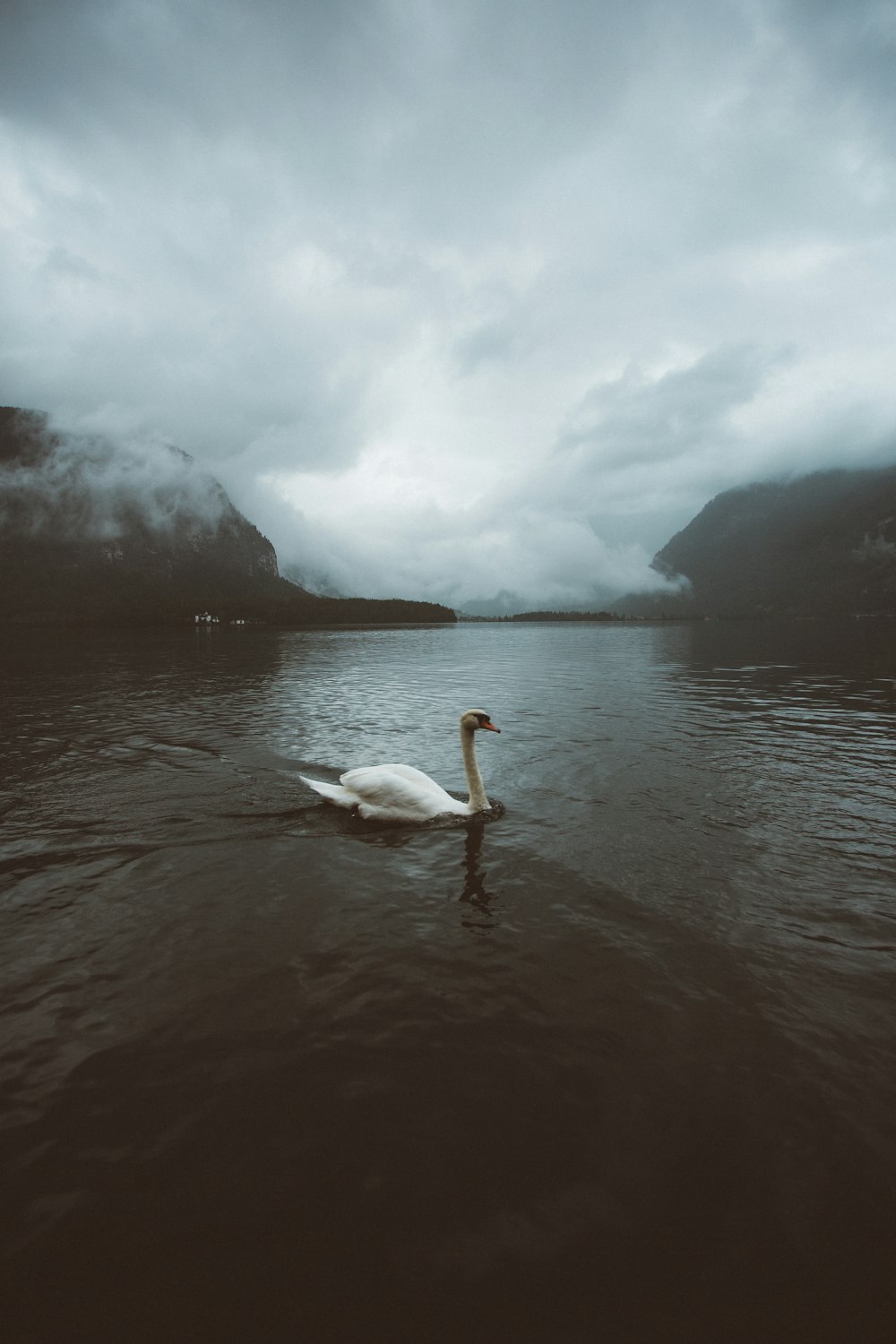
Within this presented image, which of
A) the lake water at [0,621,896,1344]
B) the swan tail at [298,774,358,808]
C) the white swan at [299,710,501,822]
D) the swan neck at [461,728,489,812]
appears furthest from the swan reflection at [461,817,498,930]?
the swan tail at [298,774,358,808]

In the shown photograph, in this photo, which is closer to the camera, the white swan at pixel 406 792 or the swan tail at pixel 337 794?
the white swan at pixel 406 792

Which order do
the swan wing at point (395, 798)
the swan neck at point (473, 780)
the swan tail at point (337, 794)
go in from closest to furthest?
the swan wing at point (395, 798), the swan neck at point (473, 780), the swan tail at point (337, 794)

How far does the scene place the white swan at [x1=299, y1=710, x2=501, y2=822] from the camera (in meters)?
12.1

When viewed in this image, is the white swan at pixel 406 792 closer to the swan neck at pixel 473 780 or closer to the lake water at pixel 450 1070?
the swan neck at pixel 473 780

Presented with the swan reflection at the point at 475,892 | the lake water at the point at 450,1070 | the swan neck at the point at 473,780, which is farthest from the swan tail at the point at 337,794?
the swan reflection at the point at 475,892

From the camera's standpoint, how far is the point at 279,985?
7.07 metres

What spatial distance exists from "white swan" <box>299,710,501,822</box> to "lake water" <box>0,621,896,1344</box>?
0.45m

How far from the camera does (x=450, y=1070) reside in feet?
18.9

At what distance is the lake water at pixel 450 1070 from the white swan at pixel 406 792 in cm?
45

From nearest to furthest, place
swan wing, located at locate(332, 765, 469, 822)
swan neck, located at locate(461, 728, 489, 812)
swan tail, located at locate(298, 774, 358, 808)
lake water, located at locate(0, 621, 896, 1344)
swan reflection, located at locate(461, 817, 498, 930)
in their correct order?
lake water, located at locate(0, 621, 896, 1344) < swan reflection, located at locate(461, 817, 498, 930) < swan wing, located at locate(332, 765, 469, 822) < swan neck, located at locate(461, 728, 489, 812) < swan tail, located at locate(298, 774, 358, 808)

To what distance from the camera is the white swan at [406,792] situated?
1209cm

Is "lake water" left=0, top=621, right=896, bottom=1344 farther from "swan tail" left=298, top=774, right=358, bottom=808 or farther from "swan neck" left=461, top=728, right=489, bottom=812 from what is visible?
"swan neck" left=461, top=728, right=489, bottom=812

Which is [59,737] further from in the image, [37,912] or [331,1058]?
[331,1058]

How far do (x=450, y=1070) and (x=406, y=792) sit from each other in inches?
258
